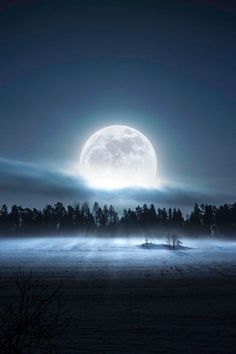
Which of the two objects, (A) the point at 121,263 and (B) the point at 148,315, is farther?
(A) the point at 121,263

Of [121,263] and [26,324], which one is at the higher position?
[26,324]

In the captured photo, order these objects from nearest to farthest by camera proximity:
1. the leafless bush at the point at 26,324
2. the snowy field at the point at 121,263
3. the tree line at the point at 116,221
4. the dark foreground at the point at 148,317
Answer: the leafless bush at the point at 26,324 < the dark foreground at the point at 148,317 < the snowy field at the point at 121,263 < the tree line at the point at 116,221

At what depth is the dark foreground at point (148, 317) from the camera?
13195 mm

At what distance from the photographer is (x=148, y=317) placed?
1719 centimetres

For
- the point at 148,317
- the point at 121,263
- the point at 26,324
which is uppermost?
the point at 26,324

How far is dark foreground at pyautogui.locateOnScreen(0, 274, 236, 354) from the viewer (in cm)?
1320

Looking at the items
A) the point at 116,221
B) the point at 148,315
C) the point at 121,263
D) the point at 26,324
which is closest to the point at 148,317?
the point at 148,315

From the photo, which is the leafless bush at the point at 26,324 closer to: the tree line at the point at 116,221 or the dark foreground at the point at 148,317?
the dark foreground at the point at 148,317

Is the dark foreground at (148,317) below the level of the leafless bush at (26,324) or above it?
below

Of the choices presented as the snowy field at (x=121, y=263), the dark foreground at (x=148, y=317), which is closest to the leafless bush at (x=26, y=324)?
the dark foreground at (x=148, y=317)

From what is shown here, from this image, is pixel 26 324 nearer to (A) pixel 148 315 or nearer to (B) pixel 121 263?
(A) pixel 148 315

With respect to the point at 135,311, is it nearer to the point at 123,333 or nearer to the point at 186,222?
the point at 123,333

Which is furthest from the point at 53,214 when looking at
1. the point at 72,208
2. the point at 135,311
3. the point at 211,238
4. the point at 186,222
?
the point at 135,311

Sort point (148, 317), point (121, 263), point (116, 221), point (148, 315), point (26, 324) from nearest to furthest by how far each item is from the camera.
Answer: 1. point (26, 324)
2. point (148, 317)
3. point (148, 315)
4. point (121, 263)
5. point (116, 221)
